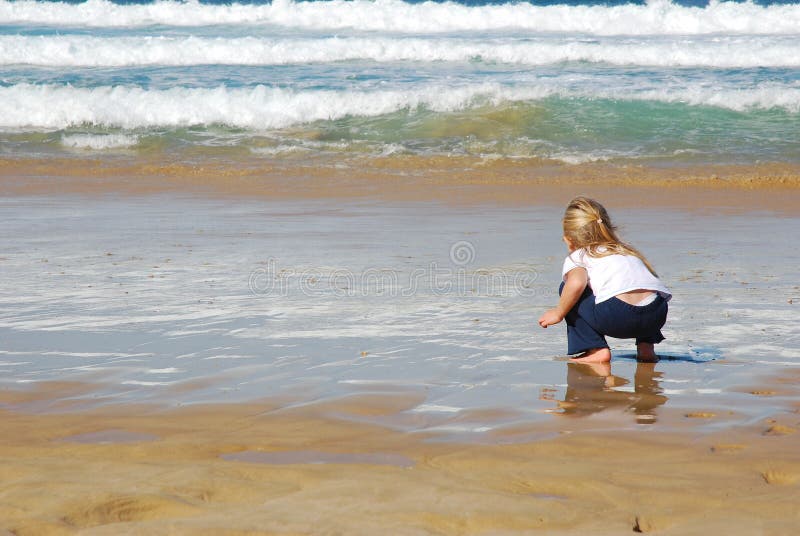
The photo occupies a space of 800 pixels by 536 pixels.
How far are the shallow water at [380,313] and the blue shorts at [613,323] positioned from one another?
138mm

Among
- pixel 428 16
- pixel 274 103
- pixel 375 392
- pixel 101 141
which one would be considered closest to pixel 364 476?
pixel 375 392

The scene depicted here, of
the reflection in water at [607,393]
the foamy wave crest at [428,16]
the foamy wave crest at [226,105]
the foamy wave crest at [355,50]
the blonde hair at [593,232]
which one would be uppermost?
the foamy wave crest at [428,16]

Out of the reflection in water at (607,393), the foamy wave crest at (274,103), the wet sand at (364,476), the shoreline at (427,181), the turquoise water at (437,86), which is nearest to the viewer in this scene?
the wet sand at (364,476)

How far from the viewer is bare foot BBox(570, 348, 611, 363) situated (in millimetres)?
4500

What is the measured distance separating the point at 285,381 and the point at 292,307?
1416 mm

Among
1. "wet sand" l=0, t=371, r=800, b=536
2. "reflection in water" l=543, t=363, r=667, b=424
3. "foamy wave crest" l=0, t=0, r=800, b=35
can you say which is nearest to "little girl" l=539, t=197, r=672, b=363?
"reflection in water" l=543, t=363, r=667, b=424

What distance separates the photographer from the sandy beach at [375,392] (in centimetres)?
269

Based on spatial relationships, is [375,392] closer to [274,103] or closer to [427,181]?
[427,181]

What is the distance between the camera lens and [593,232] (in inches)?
191

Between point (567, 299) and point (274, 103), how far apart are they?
12882 millimetres

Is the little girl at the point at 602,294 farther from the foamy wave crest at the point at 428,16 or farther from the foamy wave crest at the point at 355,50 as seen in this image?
the foamy wave crest at the point at 428,16

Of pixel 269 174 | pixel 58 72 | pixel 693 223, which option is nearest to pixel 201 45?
pixel 58 72

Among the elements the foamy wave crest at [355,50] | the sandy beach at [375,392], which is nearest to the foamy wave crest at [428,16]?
the foamy wave crest at [355,50]

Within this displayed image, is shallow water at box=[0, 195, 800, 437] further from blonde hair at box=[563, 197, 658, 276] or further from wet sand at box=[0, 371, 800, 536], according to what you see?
blonde hair at box=[563, 197, 658, 276]
